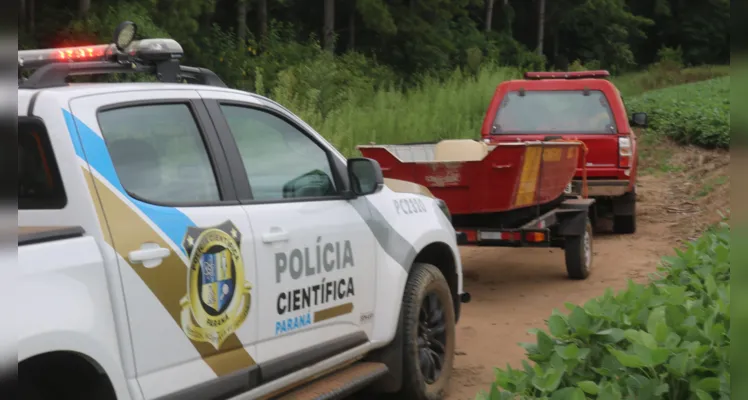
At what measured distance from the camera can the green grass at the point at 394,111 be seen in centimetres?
1423

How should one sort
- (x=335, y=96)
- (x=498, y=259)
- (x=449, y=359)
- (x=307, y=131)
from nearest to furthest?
(x=307, y=131)
(x=449, y=359)
(x=498, y=259)
(x=335, y=96)

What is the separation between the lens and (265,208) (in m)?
4.13

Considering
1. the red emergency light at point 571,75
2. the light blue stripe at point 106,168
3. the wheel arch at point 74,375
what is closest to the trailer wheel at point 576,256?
the red emergency light at point 571,75

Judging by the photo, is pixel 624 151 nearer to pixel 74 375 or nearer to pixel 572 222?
pixel 572 222

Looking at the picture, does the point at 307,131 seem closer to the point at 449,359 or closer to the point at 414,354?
the point at 414,354

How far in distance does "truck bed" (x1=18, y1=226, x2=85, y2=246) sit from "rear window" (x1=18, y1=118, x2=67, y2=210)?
122 millimetres

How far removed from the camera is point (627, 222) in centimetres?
1254

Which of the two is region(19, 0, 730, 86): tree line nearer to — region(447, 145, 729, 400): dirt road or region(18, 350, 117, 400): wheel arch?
region(18, 350, 117, 400): wheel arch

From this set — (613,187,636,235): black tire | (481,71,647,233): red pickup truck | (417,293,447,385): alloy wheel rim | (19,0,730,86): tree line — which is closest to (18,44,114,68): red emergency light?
(19,0,730,86): tree line

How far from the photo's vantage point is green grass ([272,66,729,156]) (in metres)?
14.2

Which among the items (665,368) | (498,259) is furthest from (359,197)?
(498,259)

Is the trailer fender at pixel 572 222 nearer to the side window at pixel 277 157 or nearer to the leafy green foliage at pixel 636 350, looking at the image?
the side window at pixel 277 157

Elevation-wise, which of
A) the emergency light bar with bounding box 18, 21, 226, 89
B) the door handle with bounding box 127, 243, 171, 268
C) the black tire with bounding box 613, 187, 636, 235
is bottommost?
the black tire with bounding box 613, 187, 636, 235

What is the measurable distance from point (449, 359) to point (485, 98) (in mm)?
17011
